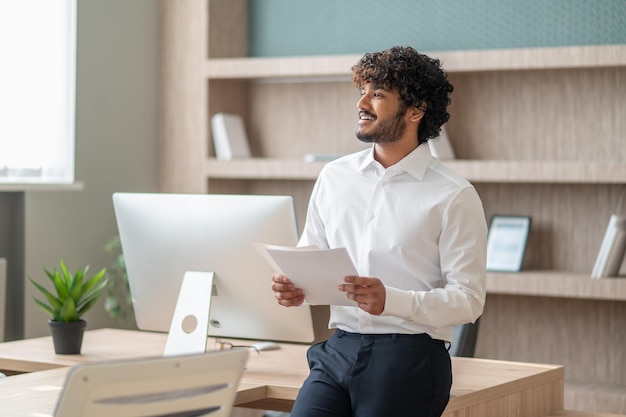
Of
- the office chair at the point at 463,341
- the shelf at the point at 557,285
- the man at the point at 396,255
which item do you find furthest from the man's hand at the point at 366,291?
the shelf at the point at 557,285

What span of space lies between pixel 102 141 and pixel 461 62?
1771 millimetres

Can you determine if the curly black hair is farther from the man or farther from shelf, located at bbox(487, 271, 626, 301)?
shelf, located at bbox(487, 271, 626, 301)

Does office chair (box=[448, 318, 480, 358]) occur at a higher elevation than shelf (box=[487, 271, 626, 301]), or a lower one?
lower

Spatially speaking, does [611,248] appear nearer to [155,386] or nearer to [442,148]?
[442,148]

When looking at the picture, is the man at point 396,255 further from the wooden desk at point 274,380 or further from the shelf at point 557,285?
the shelf at point 557,285

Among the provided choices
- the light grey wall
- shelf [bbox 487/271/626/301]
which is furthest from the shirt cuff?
the light grey wall

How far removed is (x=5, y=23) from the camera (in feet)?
14.8

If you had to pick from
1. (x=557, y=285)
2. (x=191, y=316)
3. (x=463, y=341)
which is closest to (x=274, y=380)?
(x=191, y=316)

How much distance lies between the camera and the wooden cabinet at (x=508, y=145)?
177 inches

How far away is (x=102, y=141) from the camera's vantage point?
16.4 ft

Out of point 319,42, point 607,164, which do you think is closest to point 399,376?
point 607,164

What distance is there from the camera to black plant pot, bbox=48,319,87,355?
296cm

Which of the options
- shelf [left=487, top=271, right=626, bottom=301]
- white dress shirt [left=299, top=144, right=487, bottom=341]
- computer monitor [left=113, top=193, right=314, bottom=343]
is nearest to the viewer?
white dress shirt [left=299, top=144, right=487, bottom=341]

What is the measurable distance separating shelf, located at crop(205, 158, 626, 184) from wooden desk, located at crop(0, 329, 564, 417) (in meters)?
1.62
